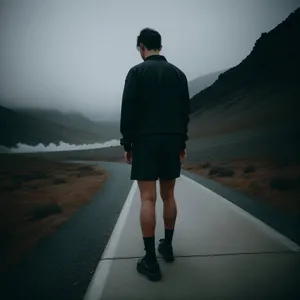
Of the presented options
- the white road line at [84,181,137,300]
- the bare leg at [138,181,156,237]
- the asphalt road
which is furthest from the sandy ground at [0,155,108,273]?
the bare leg at [138,181,156,237]

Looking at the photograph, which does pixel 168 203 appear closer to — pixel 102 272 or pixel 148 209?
pixel 148 209

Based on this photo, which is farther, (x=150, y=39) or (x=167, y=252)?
(x=167, y=252)

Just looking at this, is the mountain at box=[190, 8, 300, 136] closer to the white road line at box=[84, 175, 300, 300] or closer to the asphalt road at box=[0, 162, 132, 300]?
the white road line at box=[84, 175, 300, 300]

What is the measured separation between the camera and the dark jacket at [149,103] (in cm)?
228

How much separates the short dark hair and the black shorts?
32.9 inches

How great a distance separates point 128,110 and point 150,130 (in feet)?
0.79

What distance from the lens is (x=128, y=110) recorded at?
2266mm

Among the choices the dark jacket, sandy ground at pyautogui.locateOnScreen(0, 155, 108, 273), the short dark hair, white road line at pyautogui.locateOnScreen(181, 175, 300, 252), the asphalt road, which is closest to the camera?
the asphalt road

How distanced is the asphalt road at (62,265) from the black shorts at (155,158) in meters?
0.99

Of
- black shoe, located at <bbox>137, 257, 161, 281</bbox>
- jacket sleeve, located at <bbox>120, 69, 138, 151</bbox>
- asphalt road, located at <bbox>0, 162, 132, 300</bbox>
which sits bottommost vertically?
asphalt road, located at <bbox>0, 162, 132, 300</bbox>

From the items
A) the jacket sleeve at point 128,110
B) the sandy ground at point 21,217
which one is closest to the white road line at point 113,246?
the sandy ground at point 21,217

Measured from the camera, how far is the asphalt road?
2170mm

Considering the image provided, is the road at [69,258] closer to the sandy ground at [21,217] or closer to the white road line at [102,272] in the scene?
the white road line at [102,272]

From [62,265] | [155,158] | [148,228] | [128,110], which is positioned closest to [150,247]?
[148,228]
